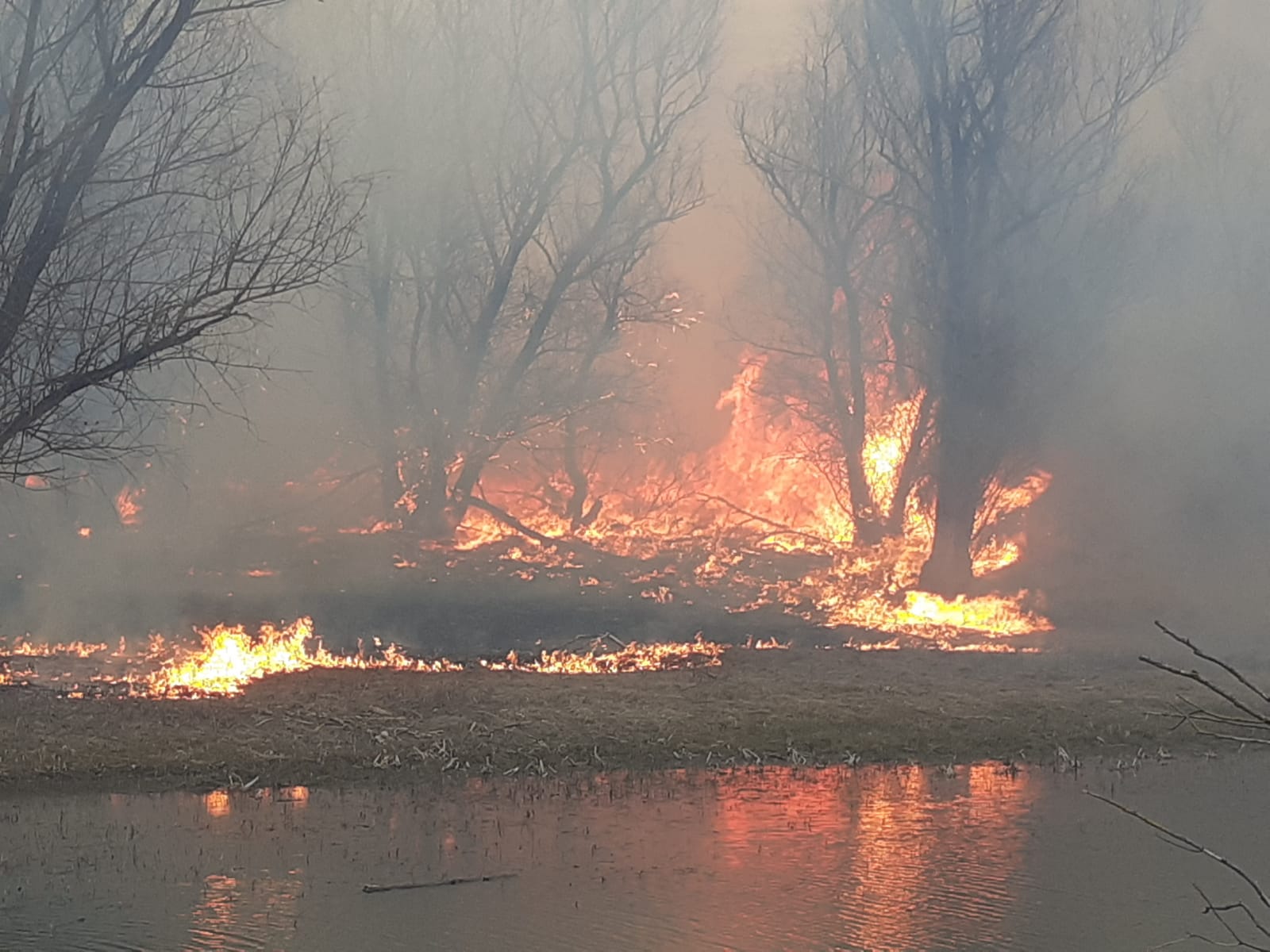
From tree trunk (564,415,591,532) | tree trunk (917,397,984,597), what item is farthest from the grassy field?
tree trunk (564,415,591,532)

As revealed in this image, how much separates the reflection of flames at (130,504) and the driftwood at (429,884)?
845 inches

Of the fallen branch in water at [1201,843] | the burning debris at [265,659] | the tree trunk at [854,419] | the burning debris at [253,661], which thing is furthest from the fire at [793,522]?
the fallen branch in water at [1201,843]

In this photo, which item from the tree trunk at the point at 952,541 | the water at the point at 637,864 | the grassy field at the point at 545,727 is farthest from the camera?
the tree trunk at the point at 952,541

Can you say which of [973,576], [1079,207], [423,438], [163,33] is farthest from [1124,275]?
[163,33]

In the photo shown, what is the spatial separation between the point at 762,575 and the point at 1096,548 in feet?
22.4

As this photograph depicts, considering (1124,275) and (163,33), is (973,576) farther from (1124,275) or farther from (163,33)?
(163,33)

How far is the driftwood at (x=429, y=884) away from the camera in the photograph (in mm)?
9133

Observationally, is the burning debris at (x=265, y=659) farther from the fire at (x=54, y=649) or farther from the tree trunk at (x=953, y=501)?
the tree trunk at (x=953, y=501)

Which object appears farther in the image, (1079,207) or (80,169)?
(1079,207)

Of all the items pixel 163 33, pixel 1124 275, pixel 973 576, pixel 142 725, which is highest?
pixel 1124 275

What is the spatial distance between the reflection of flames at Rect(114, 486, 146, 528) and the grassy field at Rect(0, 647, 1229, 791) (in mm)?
14263

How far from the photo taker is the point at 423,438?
2939 centimetres

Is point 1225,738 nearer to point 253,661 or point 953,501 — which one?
point 253,661

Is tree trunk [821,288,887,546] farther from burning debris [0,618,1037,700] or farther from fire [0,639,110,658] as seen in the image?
fire [0,639,110,658]
